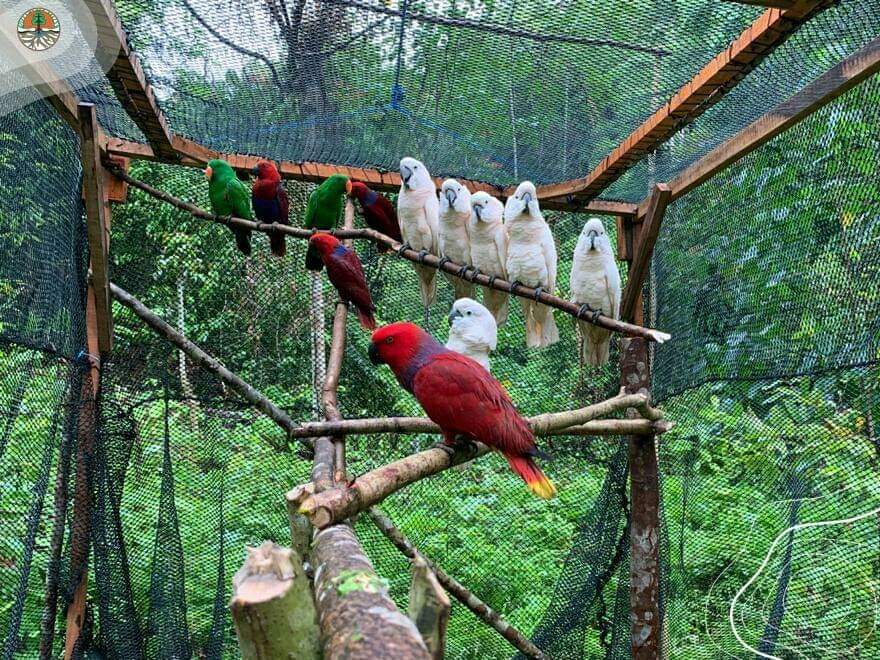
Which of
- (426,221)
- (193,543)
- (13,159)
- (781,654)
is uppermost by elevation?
(426,221)

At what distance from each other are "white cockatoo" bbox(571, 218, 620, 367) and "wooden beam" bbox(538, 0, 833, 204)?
191 millimetres

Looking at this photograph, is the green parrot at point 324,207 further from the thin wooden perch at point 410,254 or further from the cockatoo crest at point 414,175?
the cockatoo crest at point 414,175

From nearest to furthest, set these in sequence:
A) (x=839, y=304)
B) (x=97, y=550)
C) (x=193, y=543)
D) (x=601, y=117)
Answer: (x=839, y=304) < (x=97, y=550) < (x=601, y=117) < (x=193, y=543)

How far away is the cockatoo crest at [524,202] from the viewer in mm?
2543

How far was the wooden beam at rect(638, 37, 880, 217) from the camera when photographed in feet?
5.17

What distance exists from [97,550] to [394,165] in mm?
1637

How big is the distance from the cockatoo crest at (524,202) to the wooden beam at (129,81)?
1143 mm

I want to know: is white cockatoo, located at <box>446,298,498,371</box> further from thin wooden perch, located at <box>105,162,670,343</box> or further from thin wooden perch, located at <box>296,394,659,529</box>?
thin wooden perch, located at <box>296,394,659,529</box>

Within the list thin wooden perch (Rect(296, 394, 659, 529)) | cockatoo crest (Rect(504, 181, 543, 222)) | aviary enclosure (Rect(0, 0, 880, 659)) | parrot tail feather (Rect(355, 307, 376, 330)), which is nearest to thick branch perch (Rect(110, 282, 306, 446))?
aviary enclosure (Rect(0, 0, 880, 659))

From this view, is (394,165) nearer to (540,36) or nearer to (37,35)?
(540,36)

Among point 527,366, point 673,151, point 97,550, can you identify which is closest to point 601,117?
point 673,151

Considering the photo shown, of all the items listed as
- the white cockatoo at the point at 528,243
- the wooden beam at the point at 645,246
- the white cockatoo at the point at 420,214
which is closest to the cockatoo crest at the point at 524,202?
the white cockatoo at the point at 528,243

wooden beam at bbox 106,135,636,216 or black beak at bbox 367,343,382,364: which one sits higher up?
wooden beam at bbox 106,135,636,216

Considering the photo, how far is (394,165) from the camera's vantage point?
284 cm
